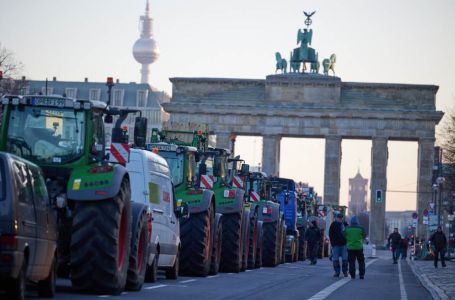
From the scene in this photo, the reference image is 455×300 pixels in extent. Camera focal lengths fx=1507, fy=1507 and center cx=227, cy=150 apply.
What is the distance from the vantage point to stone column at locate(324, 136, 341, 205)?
12638cm

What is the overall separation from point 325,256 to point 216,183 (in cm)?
4163

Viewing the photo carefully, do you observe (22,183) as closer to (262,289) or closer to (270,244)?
(262,289)

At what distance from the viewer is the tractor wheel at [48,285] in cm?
1741

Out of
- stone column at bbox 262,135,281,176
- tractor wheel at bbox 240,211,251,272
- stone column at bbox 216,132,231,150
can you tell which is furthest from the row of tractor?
stone column at bbox 262,135,281,176

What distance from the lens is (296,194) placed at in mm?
56750

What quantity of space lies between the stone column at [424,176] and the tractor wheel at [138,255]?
4112 inches

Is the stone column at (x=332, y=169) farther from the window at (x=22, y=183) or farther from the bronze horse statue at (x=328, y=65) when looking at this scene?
the window at (x=22, y=183)

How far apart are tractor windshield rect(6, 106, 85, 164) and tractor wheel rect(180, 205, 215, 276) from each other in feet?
28.7

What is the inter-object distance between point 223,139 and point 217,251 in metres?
97.0

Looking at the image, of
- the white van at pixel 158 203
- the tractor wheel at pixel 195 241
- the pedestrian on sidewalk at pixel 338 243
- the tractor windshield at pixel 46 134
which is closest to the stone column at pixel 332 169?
the pedestrian on sidewalk at pixel 338 243

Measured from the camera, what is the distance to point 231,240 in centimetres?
3244

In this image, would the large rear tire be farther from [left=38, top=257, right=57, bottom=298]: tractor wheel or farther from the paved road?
[left=38, top=257, right=57, bottom=298]: tractor wheel

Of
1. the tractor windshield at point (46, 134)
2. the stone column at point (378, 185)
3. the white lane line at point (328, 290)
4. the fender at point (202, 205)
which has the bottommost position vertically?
the white lane line at point (328, 290)

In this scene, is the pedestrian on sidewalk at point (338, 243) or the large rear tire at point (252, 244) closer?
the large rear tire at point (252, 244)
